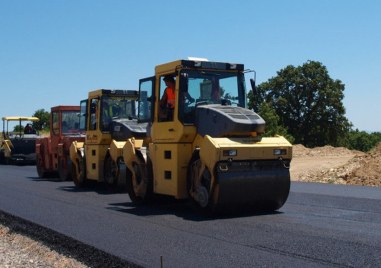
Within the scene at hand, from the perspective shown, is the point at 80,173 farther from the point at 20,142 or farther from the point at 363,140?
the point at 363,140

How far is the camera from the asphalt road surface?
5812 millimetres

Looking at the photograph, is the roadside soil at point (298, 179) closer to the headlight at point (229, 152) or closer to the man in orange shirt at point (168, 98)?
the headlight at point (229, 152)

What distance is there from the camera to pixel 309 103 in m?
53.2

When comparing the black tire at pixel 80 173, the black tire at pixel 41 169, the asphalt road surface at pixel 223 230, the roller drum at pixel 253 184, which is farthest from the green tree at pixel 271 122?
the roller drum at pixel 253 184

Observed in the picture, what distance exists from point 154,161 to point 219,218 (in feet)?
5.73

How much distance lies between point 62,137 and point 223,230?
32.1 ft

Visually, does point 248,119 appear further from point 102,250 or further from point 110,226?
point 102,250

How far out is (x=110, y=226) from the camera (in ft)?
26.3

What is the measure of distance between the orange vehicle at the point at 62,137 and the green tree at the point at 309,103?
35.2 metres

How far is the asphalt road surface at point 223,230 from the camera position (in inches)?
229

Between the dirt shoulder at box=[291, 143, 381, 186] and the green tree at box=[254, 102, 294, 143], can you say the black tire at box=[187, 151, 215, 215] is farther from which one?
the green tree at box=[254, 102, 294, 143]

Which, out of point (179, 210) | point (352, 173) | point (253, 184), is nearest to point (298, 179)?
point (352, 173)

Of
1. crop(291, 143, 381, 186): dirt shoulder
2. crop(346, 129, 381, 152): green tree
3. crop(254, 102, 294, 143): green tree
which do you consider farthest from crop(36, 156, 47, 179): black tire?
crop(346, 129, 381, 152): green tree

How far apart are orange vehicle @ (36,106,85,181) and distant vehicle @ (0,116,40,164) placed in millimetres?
9215
